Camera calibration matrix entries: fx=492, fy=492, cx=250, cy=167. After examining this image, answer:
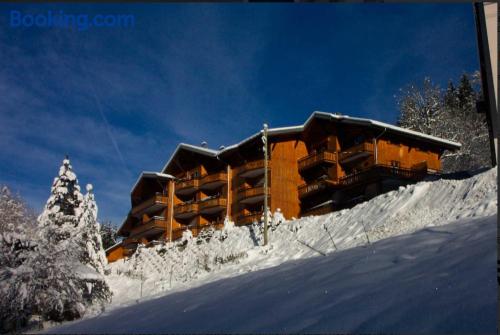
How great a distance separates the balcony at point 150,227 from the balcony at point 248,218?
4.55 metres

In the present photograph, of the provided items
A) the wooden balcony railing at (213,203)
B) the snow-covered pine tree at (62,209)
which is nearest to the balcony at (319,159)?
the wooden balcony railing at (213,203)

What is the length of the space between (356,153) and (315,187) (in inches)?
120

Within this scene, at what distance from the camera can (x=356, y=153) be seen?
27.4 m

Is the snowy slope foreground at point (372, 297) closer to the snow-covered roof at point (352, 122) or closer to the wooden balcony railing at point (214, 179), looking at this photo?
the snow-covered roof at point (352, 122)

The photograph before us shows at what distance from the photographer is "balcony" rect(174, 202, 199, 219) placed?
103 ft

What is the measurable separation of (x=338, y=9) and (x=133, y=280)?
624 inches

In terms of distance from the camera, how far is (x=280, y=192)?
28828mm

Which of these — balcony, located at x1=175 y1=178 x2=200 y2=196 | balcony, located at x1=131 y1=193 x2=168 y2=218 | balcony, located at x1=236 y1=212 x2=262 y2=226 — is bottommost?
balcony, located at x1=236 y1=212 x2=262 y2=226

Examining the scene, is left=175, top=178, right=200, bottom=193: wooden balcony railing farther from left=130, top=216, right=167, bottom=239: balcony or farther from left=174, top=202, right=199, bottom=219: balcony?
left=130, top=216, right=167, bottom=239: balcony

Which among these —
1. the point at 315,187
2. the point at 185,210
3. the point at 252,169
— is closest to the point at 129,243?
the point at 185,210

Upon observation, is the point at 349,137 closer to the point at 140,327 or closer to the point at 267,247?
the point at 267,247

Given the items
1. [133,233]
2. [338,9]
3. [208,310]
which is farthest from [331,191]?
[208,310]

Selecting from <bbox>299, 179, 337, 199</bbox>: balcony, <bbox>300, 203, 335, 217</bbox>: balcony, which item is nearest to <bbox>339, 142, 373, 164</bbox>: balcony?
<bbox>299, 179, 337, 199</bbox>: balcony

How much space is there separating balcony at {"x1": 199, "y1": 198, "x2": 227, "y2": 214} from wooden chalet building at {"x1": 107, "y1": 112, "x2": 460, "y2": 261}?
0.06 m
